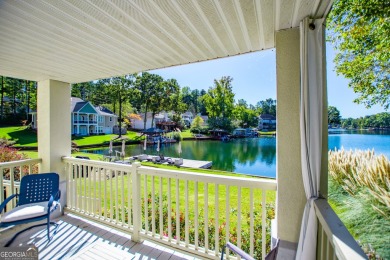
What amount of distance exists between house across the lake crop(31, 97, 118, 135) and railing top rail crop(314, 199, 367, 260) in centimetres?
2555

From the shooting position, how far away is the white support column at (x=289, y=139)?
5.62 ft

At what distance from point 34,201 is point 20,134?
2300cm

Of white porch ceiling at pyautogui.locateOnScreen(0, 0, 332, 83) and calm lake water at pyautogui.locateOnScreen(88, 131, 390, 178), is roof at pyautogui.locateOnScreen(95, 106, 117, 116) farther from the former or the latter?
white porch ceiling at pyautogui.locateOnScreen(0, 0, 332, 83)

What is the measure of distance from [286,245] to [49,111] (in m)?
4.10

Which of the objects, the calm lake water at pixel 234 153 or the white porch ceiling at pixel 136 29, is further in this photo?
the calm lake water at pixel 234 153

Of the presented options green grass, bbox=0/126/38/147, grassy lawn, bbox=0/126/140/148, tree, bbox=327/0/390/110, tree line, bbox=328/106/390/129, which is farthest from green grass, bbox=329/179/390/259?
green grass, bbox=0/126/38/147

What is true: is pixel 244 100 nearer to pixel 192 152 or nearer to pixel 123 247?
pixel 192 152

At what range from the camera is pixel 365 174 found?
2.19 m

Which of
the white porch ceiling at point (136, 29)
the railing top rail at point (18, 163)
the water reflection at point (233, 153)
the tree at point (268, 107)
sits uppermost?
the tree at point (268, 107)

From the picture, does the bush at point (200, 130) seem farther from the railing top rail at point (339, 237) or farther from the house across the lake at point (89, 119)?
the railing top rail at point (339, 237)

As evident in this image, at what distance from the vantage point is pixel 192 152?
22859mm

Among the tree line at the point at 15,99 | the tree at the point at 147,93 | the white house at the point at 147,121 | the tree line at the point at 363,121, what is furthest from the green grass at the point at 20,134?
the tree line at the point at 363,121

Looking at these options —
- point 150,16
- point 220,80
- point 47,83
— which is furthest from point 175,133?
point 150,16

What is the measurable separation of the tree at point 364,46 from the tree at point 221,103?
2212 centimetres
